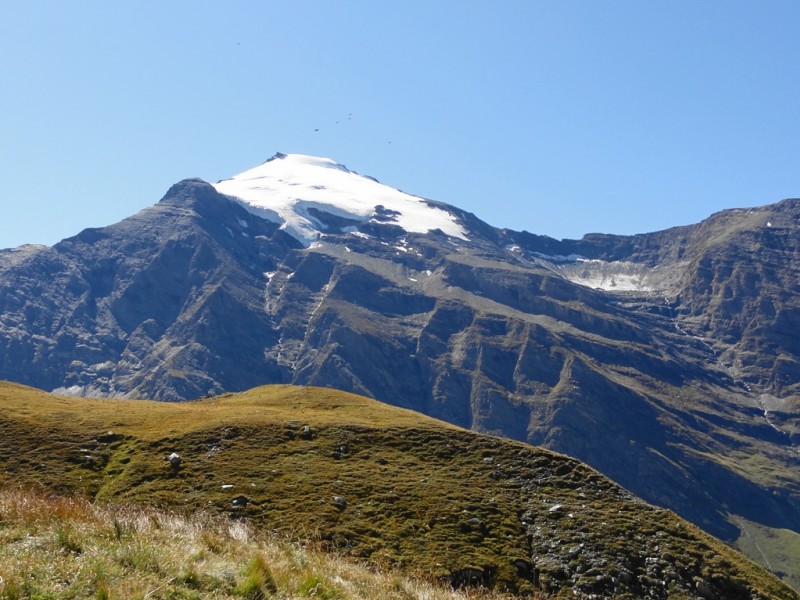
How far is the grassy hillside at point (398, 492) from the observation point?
3362 cm

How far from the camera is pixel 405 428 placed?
178 ft

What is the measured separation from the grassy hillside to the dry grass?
10.6m

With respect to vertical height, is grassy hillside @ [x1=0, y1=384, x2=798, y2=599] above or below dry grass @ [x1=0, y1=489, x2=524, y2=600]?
below

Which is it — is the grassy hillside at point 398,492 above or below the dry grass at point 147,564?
below

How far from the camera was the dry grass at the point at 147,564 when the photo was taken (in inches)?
427

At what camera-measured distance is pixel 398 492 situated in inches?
1614

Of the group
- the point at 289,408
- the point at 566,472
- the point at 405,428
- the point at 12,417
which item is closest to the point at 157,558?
the point at 566,472

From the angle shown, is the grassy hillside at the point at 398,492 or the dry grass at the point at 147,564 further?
the grassy hillside at the point at 398,492

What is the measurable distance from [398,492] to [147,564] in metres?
29.8

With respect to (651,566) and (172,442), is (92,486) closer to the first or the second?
(172,442)

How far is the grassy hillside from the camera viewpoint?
33.6m

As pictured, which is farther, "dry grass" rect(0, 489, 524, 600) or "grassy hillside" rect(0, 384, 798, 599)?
"grassy hillside" rect(0, 384, 798, 599)

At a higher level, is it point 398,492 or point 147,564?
point 147,564

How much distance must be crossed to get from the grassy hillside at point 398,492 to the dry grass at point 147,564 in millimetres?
10625
